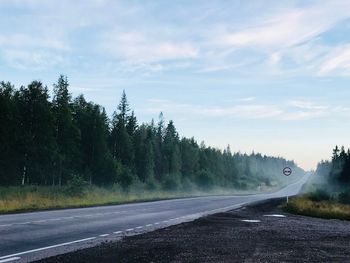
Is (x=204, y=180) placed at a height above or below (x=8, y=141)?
below

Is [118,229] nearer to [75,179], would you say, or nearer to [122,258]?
[122,258]

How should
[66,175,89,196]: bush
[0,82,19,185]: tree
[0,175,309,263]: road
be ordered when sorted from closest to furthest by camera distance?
[0,175,309,263]: road < [66,175,89,196]: bush < [0,82,19,185]: tree

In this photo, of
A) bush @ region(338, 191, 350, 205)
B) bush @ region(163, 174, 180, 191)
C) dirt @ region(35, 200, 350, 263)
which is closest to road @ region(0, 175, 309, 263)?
dirt @ region(35, 200, 350, 263)

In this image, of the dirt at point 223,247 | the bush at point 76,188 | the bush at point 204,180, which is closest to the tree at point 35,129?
the bush at point 76,188

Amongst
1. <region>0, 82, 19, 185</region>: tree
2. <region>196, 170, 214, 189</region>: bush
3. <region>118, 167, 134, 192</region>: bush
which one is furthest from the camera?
<region>196, 170, 214, 189</region>: bush

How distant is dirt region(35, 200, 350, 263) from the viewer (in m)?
10.9

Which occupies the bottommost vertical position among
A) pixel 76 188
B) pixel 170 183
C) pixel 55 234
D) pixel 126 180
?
pixel 55 234

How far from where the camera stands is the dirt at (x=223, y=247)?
1087 cm

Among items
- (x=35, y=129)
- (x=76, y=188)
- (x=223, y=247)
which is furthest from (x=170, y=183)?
(x=223, y=247)

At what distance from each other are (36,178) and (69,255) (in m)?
60.2

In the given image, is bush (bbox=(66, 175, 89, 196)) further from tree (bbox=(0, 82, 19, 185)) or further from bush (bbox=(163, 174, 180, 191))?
bush (bbox=(163, 174, 180, 191))

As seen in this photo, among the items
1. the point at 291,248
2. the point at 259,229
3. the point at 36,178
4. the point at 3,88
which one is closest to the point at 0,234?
the point at 291,248

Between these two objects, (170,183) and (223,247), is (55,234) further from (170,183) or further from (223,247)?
(170,183)

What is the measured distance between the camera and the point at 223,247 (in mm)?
13070
